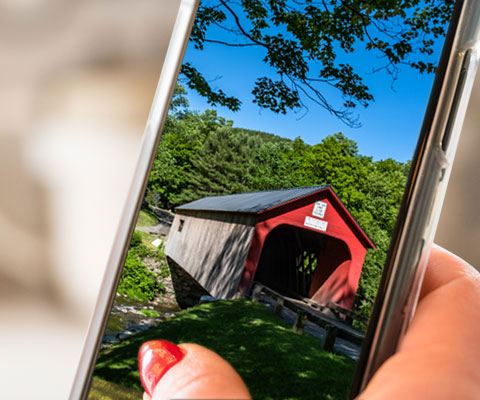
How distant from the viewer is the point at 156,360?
19cm

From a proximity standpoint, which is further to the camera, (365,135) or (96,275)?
(96,275)

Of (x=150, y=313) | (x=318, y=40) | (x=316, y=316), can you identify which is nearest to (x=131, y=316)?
(x=150, y=313)

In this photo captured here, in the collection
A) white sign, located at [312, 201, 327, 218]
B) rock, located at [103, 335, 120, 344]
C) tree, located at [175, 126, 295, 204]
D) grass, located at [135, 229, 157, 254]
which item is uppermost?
tree, located at [175, 126, 295, 204]

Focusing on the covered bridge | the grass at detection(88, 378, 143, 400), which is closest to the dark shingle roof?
the covered bridge

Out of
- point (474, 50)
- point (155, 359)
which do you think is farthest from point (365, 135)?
point (155, 359)

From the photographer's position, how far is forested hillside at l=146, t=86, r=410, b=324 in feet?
0.69

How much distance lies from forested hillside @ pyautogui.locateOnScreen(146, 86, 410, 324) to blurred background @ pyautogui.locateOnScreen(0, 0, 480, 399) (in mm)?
145

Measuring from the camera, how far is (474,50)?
0.18 metres

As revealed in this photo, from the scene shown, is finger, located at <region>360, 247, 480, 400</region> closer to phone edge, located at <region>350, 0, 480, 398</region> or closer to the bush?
phone edge, located at <region>350, 0, 480, 398</region>

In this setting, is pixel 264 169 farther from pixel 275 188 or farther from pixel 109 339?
pixel 109 339

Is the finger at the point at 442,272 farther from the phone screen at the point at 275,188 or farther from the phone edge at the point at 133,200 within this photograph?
the phone edge at the point at 133,200

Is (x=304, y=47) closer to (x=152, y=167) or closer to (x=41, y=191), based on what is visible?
(x=152, y=167)

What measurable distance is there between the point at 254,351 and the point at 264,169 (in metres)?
0.11

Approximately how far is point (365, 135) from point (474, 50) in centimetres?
7
